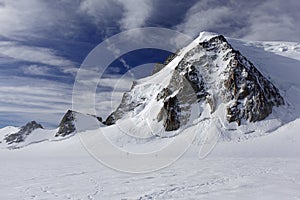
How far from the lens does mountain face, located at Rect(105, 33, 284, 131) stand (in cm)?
7850

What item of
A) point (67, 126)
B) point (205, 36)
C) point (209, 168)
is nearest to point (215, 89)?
point (205, 36)

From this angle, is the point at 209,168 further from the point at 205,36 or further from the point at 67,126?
the point at 67,126

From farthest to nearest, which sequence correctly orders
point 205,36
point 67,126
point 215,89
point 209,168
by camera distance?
point 67,126
point 205,36
point 215,89
point 209,168

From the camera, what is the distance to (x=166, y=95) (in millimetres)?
96375

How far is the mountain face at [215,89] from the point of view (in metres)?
78.5

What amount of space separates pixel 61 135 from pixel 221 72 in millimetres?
102284

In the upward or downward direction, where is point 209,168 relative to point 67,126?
downward

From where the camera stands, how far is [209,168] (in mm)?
27672

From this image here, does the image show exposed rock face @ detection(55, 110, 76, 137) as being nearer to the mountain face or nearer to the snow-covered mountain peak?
the mountain face

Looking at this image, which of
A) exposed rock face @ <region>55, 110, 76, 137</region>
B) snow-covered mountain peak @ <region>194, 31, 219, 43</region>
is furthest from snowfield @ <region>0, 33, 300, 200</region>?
exposed rock face @ <region>55, 110, 76, 137</region>

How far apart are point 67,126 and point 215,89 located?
10042cm

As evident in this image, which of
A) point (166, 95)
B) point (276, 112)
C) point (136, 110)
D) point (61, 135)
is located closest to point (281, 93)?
point (276, 112)

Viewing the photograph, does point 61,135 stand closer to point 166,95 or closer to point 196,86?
point 166,95

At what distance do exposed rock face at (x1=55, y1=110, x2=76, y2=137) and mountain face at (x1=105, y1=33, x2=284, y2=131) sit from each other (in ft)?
221
